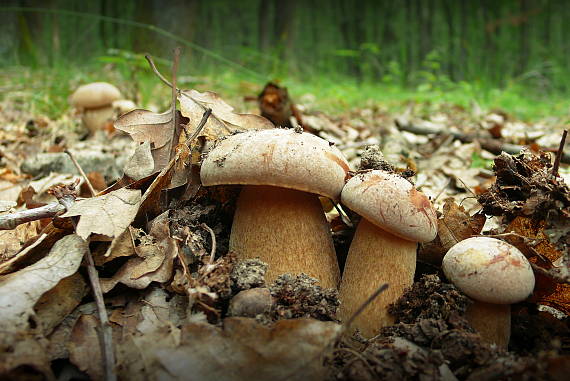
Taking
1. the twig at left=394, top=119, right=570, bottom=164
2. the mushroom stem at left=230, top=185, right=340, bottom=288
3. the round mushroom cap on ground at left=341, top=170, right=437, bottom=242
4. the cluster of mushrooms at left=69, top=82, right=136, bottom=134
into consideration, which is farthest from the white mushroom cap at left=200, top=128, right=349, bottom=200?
the cluster of mushrooms at left=69, top=82, right=136, bottom=134

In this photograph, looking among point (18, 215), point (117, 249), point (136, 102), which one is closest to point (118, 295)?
point (117, 249)

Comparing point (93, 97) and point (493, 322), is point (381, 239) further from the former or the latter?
point (93, 97)

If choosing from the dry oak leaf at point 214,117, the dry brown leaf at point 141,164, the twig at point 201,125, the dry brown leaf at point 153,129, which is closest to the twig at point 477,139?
the dry oak leaf at point 214,117

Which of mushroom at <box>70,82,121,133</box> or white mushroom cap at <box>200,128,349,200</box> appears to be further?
mushroom at <box>70,82,121,133</box>

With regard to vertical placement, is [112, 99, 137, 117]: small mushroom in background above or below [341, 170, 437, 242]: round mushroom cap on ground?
below

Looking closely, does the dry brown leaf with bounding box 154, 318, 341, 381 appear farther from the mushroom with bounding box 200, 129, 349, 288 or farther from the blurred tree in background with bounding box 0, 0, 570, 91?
the blurred tree in background with bounding box 0, 0, 570, 91

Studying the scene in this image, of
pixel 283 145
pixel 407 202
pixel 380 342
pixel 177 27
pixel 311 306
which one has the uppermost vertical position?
pixel 177 27

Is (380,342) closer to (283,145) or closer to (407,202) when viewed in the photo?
(407,202)

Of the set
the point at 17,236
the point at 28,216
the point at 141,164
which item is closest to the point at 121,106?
the point at 17,236
